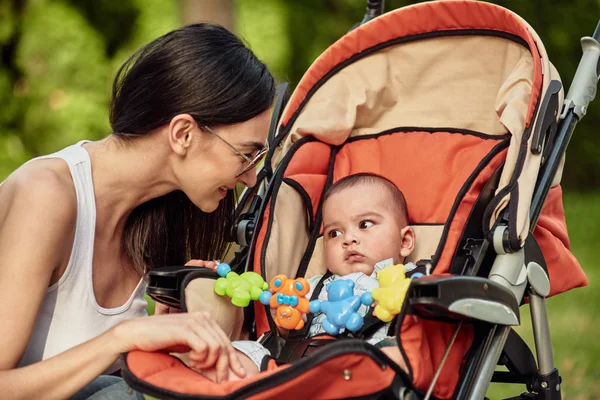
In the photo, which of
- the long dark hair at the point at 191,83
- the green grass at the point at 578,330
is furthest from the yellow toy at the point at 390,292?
the green grass at the point at 578,330

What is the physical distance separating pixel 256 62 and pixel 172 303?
733 millimetres

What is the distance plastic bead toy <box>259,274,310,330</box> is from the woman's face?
0.30 m

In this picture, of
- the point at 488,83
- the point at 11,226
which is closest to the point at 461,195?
the point at 488,83

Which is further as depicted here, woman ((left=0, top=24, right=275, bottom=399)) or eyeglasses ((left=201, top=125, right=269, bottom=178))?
eyeglasses ((left=201, top=125, right=269, bottom=178))

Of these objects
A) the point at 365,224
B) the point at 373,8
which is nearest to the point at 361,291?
the point at 365,224

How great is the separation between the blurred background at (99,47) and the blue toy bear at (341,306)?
202 inches

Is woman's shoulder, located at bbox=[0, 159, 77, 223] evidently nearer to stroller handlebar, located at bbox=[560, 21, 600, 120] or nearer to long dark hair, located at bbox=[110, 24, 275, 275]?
long dark hair, located at bbox=[110, 24, 275, 275]

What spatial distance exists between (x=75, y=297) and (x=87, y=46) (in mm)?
6088

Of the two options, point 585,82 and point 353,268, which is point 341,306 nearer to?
point 353,268

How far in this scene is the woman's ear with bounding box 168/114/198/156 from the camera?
2.51 metres

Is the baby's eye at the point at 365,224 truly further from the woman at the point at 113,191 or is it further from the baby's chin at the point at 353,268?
the woman at the point at 113,191

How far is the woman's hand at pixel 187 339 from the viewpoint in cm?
218

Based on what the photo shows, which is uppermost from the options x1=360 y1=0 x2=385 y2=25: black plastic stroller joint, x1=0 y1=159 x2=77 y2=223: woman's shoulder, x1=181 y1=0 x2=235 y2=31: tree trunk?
x1=181 y1=0 x2=235 y2=31: tree trunk

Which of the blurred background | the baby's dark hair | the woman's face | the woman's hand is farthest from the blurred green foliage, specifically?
the woman's hand
